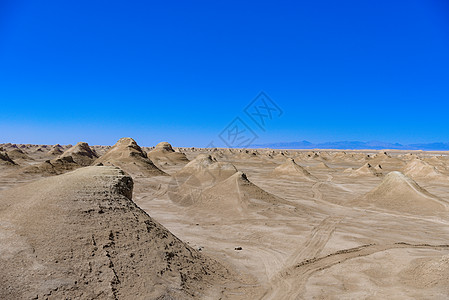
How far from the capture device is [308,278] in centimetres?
966

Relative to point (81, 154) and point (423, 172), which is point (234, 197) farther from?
point (81, 154)

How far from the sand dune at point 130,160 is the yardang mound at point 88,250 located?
1060 inches

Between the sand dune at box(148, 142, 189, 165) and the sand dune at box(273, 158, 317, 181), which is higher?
the sand dune at box(148, 142, 189, 165)

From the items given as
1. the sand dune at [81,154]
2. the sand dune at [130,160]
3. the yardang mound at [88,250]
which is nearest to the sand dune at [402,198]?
the yardang mound at [88,250]

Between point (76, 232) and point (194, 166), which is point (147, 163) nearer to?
point (194, 166)

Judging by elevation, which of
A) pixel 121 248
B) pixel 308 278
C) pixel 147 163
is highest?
A: pixel 147 163

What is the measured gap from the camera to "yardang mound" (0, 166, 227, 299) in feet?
21.1

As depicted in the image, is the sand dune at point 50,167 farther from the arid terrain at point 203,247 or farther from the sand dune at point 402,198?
the sand dune at point 402,198

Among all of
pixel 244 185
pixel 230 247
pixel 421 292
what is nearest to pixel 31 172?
pixel 244 185

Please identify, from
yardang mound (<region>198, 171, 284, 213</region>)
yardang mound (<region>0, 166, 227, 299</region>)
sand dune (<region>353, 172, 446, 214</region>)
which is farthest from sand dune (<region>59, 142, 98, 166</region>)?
yardang mound (<region>0, 166, 227, 299</region>)

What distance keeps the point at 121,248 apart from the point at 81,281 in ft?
4.52

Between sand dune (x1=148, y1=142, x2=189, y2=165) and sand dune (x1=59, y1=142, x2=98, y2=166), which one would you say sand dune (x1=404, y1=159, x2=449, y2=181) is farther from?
sand dune (x1=59, y1=142, x2=98, y2=166)

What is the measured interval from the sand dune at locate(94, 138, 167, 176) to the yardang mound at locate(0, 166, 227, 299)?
88.3 feet

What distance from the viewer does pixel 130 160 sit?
40.9 m
